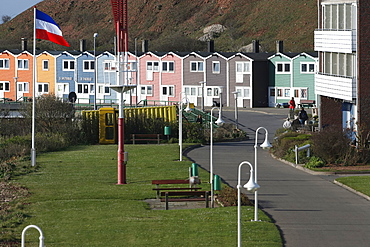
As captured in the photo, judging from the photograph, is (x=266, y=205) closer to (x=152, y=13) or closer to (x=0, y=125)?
(x=0, y=125)

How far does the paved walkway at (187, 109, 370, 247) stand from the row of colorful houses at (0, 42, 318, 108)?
3495 centimetres

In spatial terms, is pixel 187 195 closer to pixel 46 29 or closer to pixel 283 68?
pixel 46 29

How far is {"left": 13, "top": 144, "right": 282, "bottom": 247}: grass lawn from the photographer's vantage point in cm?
1847

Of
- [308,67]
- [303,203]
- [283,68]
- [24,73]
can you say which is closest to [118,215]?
[303,203]

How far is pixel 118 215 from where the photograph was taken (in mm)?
21734

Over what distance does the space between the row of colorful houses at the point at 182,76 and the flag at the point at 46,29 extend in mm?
35785

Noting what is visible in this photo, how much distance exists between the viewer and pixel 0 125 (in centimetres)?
4631

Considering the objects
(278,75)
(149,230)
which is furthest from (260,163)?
(278,75)

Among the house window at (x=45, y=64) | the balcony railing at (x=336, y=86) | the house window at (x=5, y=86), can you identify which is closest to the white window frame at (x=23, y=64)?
the house window at (x=45, y=64)

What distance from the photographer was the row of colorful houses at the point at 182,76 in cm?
7469

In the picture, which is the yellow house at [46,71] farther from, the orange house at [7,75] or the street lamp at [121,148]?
the street lamp at [121,148]

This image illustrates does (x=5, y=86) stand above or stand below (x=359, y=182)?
above

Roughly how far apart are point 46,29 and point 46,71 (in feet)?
173

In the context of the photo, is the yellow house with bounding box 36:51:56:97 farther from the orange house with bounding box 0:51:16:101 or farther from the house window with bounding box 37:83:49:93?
the orange house with bounding box 0:51:16:101
